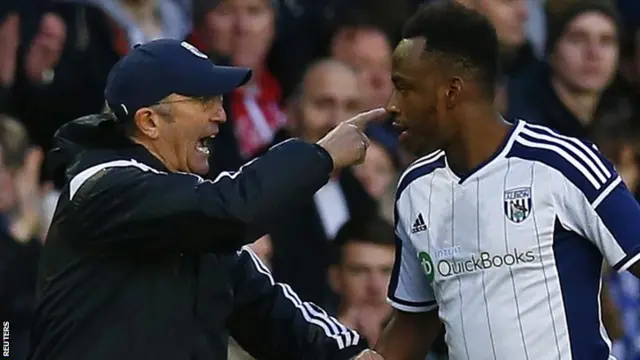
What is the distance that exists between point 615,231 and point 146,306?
4.10ft

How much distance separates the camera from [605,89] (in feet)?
28.1

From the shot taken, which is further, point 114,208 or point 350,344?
point 350,344

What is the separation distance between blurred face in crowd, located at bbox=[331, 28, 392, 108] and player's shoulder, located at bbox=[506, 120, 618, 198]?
12.2ft

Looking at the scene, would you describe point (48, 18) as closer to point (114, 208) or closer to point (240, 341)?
point (240, 341)

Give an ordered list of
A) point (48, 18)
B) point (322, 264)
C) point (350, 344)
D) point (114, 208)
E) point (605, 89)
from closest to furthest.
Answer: point (114, 208) → point (350, 344) → point (322, 264) → point (48, 18) → point (605, 89)

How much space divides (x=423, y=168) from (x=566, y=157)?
1.58 feet

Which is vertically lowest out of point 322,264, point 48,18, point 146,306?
point 322,264

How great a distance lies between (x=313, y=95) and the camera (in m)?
7.78

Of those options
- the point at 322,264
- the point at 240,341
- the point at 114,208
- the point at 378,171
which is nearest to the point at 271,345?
the point at 240,341

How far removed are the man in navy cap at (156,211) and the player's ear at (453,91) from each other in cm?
25

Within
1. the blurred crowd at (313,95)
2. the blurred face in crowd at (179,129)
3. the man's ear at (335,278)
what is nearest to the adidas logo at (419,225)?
the blurred face in crowd at (179,129)

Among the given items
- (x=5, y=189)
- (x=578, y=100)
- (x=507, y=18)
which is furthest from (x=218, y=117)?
(x=507, y=18)

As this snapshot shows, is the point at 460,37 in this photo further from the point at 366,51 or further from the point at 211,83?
the point at 366,51

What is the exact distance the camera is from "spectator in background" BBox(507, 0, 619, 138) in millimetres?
8109
